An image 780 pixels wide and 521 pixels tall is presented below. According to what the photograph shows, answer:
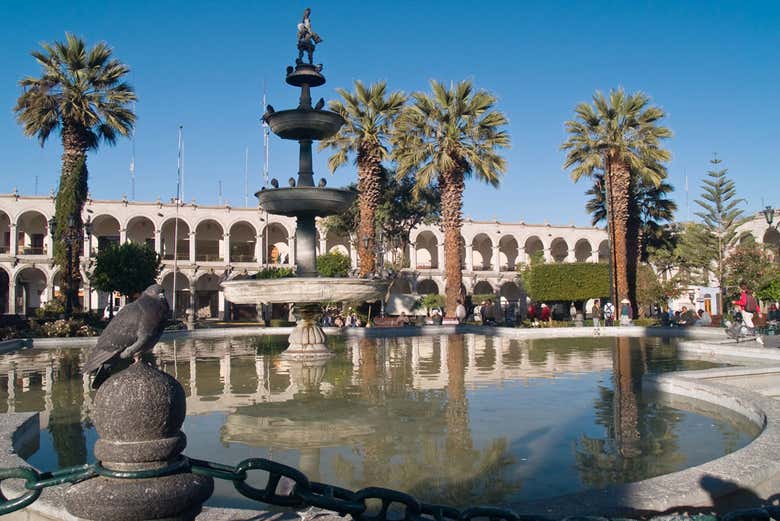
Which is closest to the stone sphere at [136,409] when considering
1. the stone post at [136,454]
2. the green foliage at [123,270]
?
the stone post at [136,454]

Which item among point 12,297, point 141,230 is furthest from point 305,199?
point 141,230

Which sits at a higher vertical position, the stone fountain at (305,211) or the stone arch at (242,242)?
the stone arch at (242,242)

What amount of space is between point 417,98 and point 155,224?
2344 centimetres

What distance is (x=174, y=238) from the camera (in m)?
45.5

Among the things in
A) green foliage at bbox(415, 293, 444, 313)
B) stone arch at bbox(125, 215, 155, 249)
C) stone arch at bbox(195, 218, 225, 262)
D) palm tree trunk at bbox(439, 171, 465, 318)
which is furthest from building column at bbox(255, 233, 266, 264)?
palm tree trunk at bbox(439, 171, 465, 318)

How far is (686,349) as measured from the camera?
1293 cm

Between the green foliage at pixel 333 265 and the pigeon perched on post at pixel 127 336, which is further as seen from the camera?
the green foliage at pixel 333 265

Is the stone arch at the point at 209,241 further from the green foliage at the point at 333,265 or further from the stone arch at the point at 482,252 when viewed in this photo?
the stone arch at the point at 482,252

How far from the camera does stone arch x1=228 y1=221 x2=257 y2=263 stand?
1847 inches

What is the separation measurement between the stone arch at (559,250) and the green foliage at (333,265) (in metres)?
22.8

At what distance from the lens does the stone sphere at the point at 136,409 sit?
197 centimetres

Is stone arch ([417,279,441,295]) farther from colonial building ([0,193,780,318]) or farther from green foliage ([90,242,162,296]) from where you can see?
green foliage ([90,242,162,296])

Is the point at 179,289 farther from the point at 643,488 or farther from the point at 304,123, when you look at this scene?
the point at 643,488

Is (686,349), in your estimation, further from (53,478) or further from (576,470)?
(53,478)
